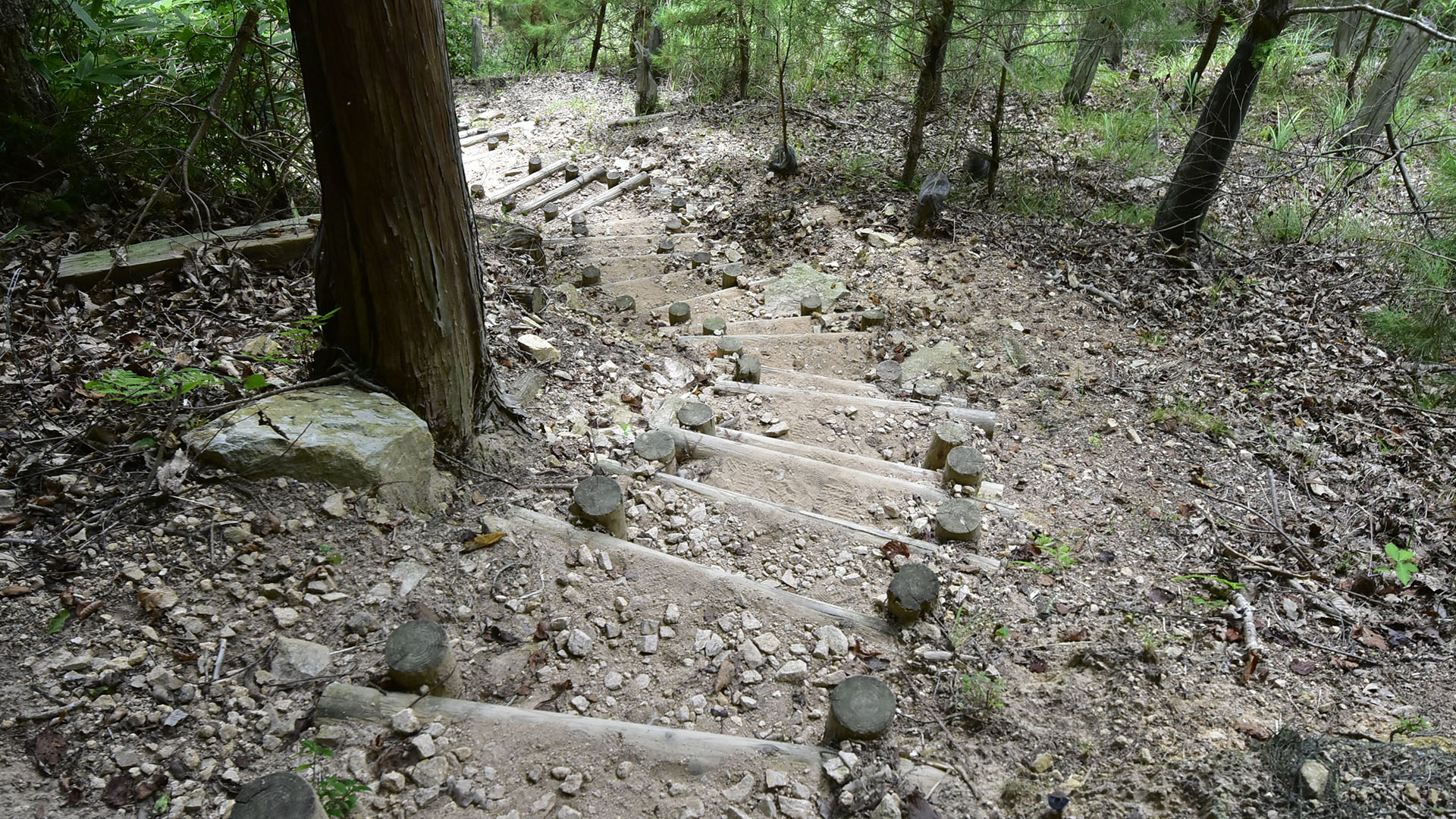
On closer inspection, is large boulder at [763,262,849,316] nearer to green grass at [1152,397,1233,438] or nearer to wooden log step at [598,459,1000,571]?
green grass at [1152,397,1233,438]

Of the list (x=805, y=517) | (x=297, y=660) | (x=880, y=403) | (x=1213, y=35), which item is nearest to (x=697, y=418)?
(x=805, y=517)

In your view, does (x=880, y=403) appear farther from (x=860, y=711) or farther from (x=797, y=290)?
(x=860, y=711)

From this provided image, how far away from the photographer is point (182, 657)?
214 cm

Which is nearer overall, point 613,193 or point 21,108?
point 21,108

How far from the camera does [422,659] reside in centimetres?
220

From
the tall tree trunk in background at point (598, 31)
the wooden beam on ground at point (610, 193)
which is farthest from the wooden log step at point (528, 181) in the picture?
the tall tree trunk in background at point (598, 31)

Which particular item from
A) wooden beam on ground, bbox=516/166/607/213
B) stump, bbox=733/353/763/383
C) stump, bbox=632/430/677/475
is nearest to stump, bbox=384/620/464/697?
stump, bbox=632/430/677/475

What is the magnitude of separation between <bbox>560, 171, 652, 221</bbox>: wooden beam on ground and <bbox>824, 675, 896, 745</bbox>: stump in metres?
6.68

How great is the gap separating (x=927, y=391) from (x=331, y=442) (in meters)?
3.20

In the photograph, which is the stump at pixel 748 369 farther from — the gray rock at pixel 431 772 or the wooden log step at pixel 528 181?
the wooden log step at pixel 528 181

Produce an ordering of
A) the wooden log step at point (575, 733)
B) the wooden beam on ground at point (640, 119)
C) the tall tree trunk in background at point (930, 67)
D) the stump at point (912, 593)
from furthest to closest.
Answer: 1. the wooden beam on ground at point (640, 119)
2. the tall tree trunk in background at point (930, 67)
3. the stump at point (912, 593)
4. the wooden log step at point (575, 733)

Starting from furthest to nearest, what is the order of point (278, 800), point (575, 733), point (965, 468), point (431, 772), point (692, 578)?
point (965, 468)
point (692, 578)
point (575, 733)
point (431, 772)
point (278, 800)

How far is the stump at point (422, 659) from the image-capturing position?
2.19 meters

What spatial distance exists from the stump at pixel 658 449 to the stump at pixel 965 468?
1.34 metres
